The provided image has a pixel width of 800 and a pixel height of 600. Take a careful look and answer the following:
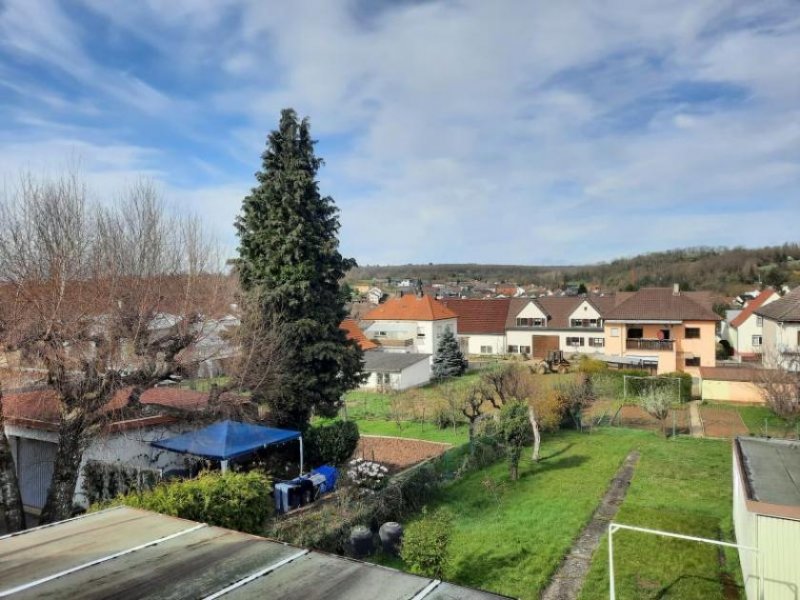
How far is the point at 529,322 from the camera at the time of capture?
164ft

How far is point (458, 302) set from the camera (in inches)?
2201

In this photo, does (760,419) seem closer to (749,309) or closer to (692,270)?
(749,309)

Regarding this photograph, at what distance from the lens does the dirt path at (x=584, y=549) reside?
29.9 ft

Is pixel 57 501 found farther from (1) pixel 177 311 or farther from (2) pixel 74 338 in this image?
(1) pixel 177 311

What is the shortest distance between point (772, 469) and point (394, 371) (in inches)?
999

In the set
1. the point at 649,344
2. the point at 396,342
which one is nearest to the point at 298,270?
the point at 396,342

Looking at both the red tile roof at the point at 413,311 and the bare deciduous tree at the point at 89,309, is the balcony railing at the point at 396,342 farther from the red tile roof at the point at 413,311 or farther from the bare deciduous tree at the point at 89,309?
the bare deciduous tree at the point at 89,309

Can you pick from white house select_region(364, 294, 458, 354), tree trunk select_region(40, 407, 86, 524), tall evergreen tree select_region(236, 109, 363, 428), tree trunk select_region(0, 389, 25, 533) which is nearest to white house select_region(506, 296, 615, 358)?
white house select_region(364, 294, 458, 354)

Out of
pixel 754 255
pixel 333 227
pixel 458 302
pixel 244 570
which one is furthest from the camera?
pixel 754 255

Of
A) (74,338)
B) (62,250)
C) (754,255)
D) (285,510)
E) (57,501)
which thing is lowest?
(285,510)

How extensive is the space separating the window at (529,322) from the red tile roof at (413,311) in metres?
7.05

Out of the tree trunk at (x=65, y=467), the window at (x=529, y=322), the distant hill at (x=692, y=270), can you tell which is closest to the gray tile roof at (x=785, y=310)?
the window at (x=529, y=322)

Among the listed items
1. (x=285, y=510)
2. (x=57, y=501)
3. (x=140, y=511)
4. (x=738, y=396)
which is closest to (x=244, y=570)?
(x=140, y=511)

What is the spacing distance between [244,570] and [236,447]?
849 cm
